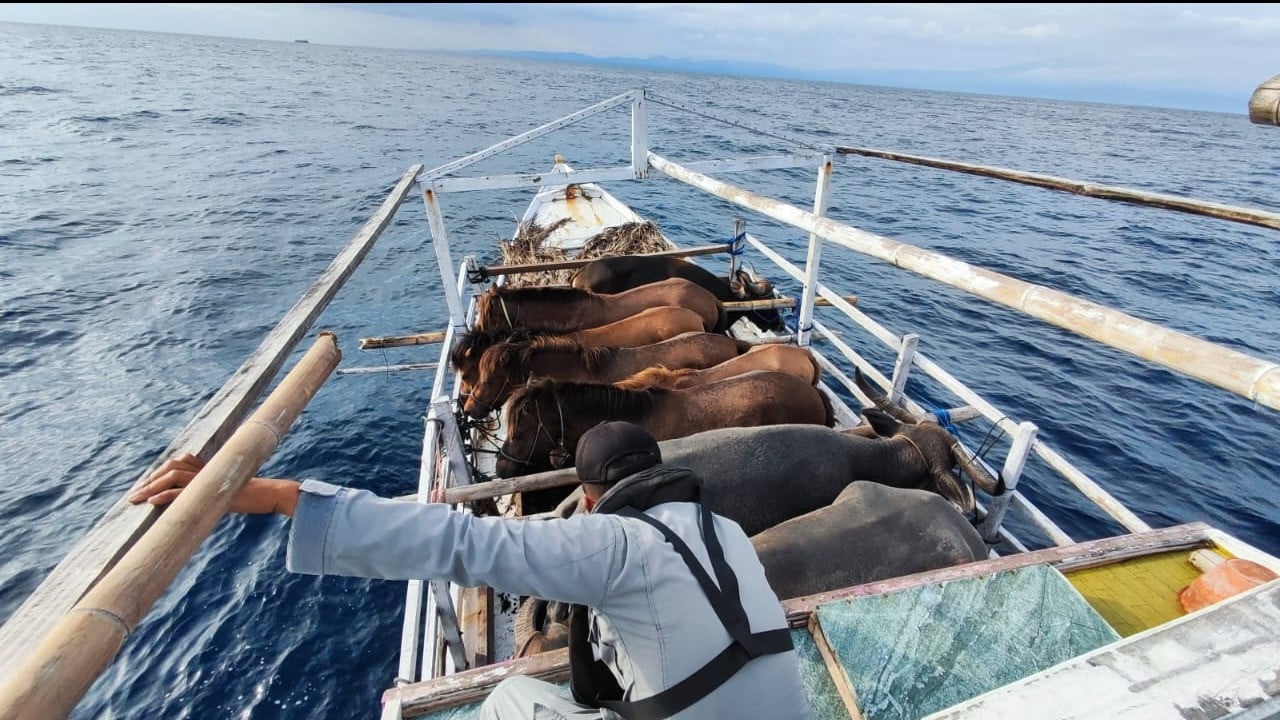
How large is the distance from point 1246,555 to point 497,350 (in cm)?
623

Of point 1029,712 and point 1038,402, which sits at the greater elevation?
point 1029,712

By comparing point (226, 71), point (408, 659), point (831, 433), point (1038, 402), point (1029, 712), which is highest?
point (226, 71)

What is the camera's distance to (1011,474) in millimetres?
5121

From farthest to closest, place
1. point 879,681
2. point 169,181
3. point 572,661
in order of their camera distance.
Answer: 1. point 169,181
2. point 879,681
3. point 572,661

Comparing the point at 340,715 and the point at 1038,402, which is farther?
the point at 1038,402

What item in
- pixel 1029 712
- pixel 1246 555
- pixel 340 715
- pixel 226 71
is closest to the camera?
pixel 1029 712

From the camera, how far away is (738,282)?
10352 mm

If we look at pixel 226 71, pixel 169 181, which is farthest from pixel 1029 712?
pixel 226 71

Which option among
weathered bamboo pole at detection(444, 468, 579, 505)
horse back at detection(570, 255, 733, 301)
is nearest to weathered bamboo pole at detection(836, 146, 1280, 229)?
weathered bamboo pole at detection(444, 468, 579, 505)

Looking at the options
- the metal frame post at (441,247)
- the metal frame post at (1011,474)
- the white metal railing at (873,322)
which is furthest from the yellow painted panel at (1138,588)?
the metal frame post at (441,247)

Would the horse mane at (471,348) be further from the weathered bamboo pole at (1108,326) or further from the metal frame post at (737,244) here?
the metal frame post at (737,244)

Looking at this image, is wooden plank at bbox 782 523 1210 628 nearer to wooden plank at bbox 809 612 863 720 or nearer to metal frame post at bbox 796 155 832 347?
wooden plank at bbox 809 612 863 720

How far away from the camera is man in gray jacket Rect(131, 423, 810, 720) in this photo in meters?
2.12

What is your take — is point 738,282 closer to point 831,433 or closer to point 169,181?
point 831,433
